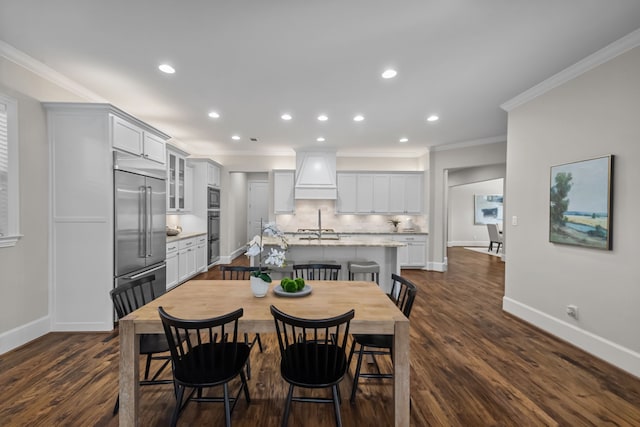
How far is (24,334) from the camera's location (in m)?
2.81

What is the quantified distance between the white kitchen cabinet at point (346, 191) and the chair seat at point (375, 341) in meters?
4.93

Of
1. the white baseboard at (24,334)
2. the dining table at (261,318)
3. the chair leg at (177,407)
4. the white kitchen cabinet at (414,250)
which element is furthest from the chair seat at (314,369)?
the white kitchen cabinet at (414,250)

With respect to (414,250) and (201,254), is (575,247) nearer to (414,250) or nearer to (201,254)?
(414,250)

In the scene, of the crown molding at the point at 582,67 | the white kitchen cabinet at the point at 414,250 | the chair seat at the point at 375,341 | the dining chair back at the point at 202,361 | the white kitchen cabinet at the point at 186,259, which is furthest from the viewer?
the white kitchen cabinet at the point at 414,250

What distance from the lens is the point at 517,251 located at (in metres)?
3.71

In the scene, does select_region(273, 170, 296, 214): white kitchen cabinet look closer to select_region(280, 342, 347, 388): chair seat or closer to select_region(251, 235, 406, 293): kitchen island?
select_region(251, 235, 406, 293): kitchen island

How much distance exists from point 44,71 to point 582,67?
557 centimetres

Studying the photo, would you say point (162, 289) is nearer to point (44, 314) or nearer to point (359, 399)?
point (44, 314)

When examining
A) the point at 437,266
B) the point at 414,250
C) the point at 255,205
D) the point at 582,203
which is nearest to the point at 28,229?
the point at 582,203

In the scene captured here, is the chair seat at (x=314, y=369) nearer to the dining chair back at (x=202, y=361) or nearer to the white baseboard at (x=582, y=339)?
the dining chair back at (x=202, y=361)

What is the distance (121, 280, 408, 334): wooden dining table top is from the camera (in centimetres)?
174

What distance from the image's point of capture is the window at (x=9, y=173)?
261 centimetres

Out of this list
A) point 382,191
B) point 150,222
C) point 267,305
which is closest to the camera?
point 267,305

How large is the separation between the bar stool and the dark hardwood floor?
950 millimetres
